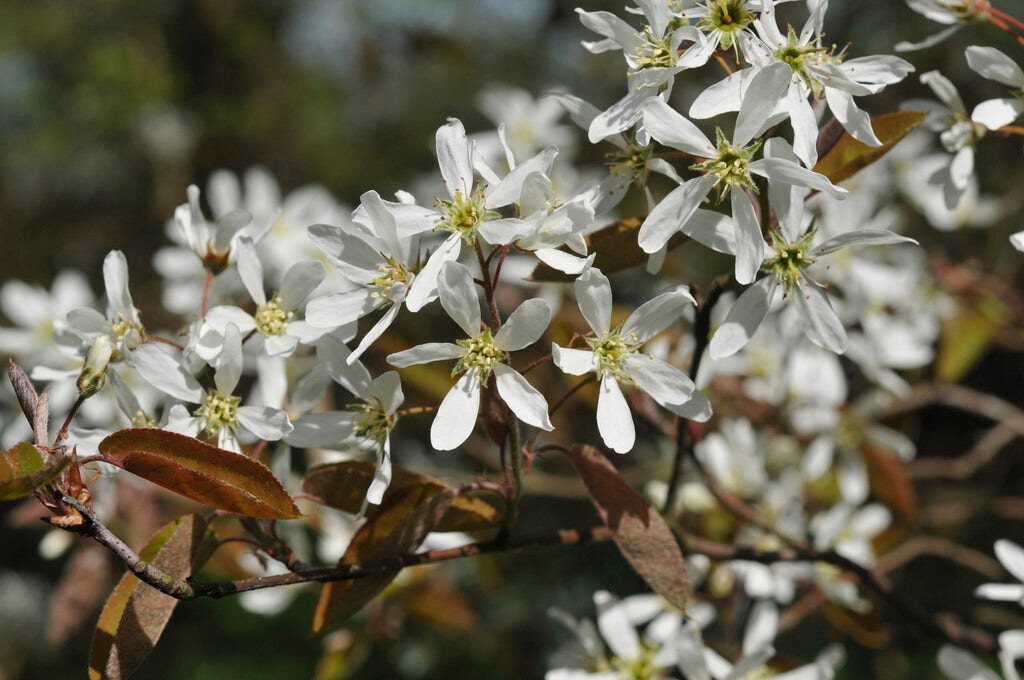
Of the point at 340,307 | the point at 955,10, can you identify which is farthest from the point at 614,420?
the point at 955,10

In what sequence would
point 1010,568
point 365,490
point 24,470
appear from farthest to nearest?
point 1010,568
point 365,490
point 24,470

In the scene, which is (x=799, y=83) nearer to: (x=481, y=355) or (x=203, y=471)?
(x=481, y=355)

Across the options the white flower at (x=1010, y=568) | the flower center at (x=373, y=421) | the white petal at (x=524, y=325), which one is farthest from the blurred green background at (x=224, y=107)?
the white petal at (x=524, y=325)

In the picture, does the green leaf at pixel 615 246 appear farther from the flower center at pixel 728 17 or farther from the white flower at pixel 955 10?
the white flower at pixel 955 10

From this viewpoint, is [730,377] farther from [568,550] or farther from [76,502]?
[76,502]

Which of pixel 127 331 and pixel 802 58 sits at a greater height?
pixel 802 58

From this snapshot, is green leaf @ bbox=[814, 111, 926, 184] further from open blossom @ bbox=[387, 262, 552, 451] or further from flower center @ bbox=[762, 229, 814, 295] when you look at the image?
open blossom @ bbox=[387, 262, 552, 451]

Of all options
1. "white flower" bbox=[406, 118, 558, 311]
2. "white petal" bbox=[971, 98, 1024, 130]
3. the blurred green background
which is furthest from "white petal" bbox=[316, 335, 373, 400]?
the blurred green background

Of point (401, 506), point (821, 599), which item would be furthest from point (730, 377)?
point (401, 506)
